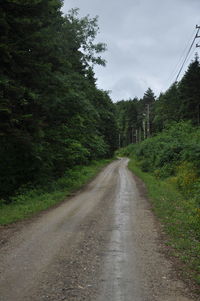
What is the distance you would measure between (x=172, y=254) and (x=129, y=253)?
1.01m

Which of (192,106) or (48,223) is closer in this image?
(48,223)

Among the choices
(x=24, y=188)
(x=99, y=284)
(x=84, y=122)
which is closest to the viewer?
(x=99, y=284)

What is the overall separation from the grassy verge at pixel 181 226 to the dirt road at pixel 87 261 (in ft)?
1.29

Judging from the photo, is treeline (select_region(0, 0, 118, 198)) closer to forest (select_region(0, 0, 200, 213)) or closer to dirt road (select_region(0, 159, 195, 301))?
forest (select_region(0, 0, 200, 213))

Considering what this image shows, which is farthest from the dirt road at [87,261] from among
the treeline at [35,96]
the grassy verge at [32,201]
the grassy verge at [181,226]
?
the treeline at [35,96]

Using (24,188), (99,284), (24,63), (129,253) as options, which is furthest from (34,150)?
(99,284)

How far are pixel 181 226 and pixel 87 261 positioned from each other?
4177 millimetres

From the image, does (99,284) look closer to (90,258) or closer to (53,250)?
(90,258)

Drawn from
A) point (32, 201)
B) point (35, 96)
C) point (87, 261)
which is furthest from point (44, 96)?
point (87, 261)

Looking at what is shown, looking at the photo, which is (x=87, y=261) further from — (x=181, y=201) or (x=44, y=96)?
(x=44, y=96)

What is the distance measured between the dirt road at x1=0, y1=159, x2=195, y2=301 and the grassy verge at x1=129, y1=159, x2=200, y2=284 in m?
0.39

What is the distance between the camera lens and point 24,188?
574 inches

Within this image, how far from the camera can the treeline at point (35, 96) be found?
1149 centimetres

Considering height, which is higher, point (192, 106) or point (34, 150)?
point (192, 106)
